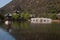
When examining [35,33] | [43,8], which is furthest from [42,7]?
[35,33]

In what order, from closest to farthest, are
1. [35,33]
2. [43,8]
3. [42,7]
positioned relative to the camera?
1. [35,33]
2. [43,8]
3. [42,7]

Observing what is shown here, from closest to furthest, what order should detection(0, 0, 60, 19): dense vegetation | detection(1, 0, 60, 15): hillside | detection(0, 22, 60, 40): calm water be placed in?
detection(0, 22, 60, 40): calm water < detection(0, 0, 60, 19): dense vegetation < detection(1, 0, 60, 15): hillside

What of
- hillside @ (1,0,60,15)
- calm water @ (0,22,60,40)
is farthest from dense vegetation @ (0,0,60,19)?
calm water @ (0,22,60,40)

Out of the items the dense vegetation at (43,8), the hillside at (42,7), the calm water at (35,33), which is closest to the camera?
the calm water at (35,33)

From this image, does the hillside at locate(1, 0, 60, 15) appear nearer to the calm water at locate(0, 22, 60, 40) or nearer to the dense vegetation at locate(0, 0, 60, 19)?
the dense vegetation at locate(0, 0, 60, 19)

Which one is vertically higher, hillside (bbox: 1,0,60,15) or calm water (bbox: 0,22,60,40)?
hillside (bbox: 1,0,60,15)

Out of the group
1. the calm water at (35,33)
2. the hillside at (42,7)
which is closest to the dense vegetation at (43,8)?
the hillside at (42,7)

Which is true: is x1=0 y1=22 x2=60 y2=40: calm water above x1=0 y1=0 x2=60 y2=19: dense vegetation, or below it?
below

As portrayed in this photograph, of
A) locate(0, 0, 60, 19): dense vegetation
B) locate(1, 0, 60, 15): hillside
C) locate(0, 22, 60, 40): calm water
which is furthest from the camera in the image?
locate(1, 0, 60, 15): hillside

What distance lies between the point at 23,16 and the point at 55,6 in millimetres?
13538

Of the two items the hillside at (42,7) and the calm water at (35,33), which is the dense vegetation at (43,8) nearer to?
the hillside at (42,7)

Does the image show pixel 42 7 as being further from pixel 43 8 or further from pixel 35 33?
pixel 35 33

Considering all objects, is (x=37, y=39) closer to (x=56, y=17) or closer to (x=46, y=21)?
(x=46, y=21)

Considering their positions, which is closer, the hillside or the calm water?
the calm water
